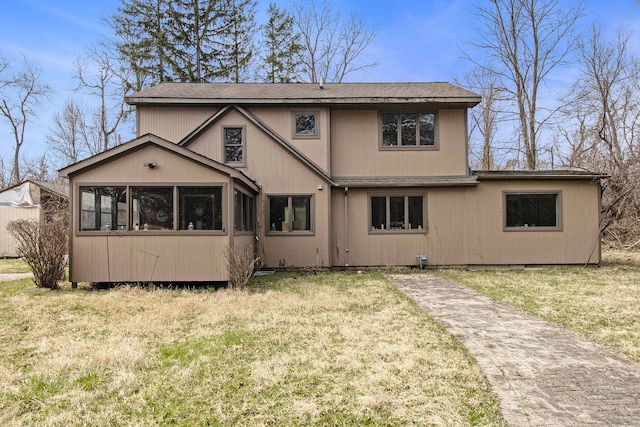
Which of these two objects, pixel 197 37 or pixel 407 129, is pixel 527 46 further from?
pixel 197 37

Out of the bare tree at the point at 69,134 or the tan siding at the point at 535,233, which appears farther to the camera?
the bare tree at the point at 69,134

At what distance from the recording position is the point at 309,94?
476 inches

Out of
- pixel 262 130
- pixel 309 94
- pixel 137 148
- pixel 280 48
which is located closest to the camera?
pixel 137 148

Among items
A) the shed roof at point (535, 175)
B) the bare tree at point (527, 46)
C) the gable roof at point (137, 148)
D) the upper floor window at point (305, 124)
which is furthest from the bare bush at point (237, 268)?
the bare tree at point (527, 46)

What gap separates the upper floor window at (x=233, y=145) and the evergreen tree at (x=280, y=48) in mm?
11299

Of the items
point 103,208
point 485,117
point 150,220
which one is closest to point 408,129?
point 150,220

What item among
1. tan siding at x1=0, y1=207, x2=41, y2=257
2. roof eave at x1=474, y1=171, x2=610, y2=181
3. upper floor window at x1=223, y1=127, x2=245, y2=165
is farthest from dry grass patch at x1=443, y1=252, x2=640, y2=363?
tan siding at x1=0, y1=207, x2=41, y2=257

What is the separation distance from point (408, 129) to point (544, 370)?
9.23 m

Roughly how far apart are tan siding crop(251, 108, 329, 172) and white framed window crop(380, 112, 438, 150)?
1757mm

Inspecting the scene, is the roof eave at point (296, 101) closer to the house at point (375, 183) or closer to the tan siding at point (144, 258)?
the house at point (375, 183)

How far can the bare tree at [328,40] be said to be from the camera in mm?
22547

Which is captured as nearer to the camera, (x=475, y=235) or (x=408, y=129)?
(x=475, y=235)

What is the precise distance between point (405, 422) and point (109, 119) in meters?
25.0

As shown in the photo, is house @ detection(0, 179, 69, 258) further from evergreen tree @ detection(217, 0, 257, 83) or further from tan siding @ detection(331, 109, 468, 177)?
tan siding @ detection(331, 109, 468, 177)
